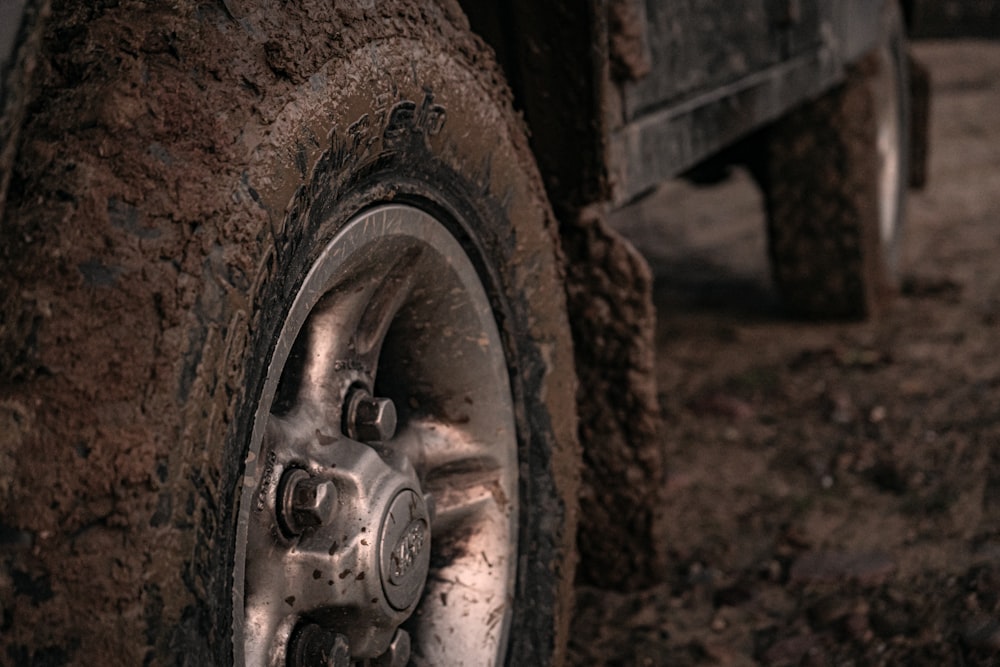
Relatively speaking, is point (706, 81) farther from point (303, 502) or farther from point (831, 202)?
point (831, 202)

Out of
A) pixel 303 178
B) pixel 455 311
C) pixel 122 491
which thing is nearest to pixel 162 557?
pixel 122 491

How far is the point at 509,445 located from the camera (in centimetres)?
137

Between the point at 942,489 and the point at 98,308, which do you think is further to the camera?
the point at 942,489

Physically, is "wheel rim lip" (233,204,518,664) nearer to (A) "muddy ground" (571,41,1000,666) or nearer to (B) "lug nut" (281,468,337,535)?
(B) "lug nut" (281,468,337,535)

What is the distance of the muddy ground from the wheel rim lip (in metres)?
0.60

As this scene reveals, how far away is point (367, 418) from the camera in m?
1.21

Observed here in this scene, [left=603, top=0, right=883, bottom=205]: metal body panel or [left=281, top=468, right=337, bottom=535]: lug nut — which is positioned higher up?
[left=603, top=0, right=883, bottom=205]: metal body panel

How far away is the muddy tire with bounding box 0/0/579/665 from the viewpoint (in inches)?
30.1

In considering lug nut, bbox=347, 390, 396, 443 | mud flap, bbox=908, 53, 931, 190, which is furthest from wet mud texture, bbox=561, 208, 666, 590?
mud flap, bbox=908, 53, 931, 190

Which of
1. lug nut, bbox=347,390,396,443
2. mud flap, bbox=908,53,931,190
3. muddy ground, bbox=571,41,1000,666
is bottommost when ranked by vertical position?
muddy ground, bbox=571,41,1000,666

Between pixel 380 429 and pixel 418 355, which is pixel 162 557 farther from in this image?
pixel 418 355

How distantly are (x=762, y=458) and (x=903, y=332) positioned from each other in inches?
41.0

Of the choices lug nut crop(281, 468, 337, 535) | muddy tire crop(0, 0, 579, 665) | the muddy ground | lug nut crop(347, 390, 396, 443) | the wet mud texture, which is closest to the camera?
muddy tire crop(0, 0, 579, 665)

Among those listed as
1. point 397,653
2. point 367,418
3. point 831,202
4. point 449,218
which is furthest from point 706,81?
point 831,202
